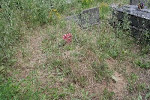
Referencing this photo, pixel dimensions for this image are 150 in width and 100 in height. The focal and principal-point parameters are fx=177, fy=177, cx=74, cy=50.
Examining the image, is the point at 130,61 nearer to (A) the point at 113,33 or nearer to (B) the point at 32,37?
(A) the point at 113,33

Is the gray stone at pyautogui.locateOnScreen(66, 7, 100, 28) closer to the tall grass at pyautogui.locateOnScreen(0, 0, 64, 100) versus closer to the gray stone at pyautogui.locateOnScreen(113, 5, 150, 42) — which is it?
the gray stone at pyautogui.locateOnScreen(113, 5, 150, 42)

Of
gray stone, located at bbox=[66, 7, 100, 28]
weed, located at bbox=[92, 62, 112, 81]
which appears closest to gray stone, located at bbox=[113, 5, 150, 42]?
gray stone, located at bbox=[66, 7, 100, 28]

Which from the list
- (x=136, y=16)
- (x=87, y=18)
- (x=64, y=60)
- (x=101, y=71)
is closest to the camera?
(x=101, y=71)

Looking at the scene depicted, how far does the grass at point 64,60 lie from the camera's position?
9.02 feet

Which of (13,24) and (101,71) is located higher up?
(13,24)

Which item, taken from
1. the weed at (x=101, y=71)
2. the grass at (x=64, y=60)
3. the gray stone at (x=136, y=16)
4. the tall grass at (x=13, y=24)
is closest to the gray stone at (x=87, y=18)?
the grass at (x=64, y=60)

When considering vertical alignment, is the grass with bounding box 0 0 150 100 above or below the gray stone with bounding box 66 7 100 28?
below

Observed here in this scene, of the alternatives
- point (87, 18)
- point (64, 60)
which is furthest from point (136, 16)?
point (64, 60)

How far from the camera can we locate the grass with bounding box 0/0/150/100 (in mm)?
2750

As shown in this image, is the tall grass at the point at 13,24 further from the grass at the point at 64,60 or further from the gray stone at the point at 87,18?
the gray stone at the point at 87,18

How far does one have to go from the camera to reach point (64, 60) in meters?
3.27

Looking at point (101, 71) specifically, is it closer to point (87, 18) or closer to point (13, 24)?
point (87, 18)

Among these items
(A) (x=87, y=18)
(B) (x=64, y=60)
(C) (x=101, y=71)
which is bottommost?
(C) (x=101, y=71)

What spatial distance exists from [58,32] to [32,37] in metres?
0.62
